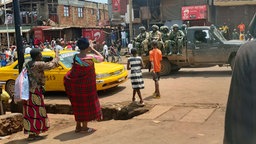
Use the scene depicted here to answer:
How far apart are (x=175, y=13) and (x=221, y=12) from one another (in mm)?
3428

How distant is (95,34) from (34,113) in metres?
23.3

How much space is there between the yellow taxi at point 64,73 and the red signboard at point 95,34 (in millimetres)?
17937

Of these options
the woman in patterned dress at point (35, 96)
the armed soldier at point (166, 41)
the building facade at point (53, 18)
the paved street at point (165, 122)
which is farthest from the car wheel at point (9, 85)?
the building facade at point (53, 18)

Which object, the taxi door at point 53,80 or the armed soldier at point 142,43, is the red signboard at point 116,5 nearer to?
the armed soldier at point 142,43

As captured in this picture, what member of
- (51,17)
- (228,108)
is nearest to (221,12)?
(51,17)

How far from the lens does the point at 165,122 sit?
633cm

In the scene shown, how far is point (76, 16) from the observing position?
4219 cm

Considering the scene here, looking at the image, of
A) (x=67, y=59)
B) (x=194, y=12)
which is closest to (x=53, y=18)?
(x=194, y=12)

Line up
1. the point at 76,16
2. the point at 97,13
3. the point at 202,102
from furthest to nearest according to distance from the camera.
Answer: the point at 97,13 → the point at 76,16 → the point at 202,102

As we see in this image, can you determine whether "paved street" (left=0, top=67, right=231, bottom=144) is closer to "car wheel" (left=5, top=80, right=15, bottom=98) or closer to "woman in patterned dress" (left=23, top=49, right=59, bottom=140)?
"woman in patterned dress" (left=23, top=49, right=59, bottom=140)

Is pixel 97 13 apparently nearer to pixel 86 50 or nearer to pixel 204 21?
pixel 204 21

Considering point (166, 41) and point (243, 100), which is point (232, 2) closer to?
point (166, 41)

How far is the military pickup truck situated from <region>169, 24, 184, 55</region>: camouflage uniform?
0.53 feet

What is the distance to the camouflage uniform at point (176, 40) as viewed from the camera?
42.4ft
